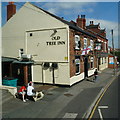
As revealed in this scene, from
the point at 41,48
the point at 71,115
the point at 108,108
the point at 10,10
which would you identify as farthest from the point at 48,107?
the point at 10,10

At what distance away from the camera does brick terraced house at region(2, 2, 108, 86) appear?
1622 centimetres

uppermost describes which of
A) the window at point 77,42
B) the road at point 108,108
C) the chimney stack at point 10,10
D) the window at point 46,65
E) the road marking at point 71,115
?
the chimney stack at point 10,10

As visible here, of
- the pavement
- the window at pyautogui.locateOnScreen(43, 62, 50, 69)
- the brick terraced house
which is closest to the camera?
the pavement

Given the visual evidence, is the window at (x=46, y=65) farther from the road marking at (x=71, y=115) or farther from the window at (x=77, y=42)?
the road marking at (x=71, y=115)

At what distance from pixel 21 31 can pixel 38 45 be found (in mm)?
3031

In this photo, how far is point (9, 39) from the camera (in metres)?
19.4

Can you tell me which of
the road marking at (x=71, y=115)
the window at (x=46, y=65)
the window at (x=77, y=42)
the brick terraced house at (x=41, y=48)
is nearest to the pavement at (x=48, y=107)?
the road marking at (x=71, y=115)

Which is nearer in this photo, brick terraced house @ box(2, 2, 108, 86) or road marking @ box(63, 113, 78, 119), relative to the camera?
road marking @ box(63, 113, 78, 119)

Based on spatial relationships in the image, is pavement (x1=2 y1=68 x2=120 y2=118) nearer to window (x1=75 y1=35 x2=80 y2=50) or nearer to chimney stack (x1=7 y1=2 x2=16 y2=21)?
window (x1=75 y1=35 x2=80 y2=50)

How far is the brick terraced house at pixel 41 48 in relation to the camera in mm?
16219

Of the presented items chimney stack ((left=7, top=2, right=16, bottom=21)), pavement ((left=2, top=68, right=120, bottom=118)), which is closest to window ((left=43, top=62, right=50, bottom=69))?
pavement ((left=2, top=68, right=120, bottom=118))

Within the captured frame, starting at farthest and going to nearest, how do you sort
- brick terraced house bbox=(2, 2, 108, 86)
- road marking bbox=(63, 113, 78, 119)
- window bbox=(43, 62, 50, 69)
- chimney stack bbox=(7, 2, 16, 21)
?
1. chimney stack bbox=(7, 2, 16, 21)
2. window bbox=(43, 62, 50, 69)
3. brick terraced house bbox=(2, 2, 108, 86)
4. road marking bbox=(63, 113, 78, 119)

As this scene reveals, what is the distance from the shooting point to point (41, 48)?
56.9 feet

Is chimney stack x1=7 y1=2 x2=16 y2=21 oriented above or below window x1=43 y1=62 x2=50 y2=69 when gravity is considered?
above
